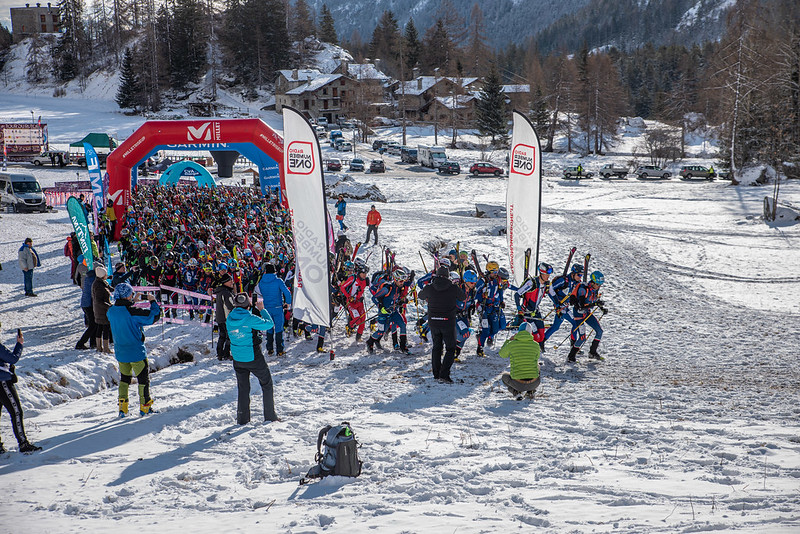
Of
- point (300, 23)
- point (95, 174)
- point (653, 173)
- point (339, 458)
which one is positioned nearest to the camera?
point (339, 458)

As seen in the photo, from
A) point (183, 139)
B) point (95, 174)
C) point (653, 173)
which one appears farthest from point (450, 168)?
point (95, 174)

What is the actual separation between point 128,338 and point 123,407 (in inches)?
32.7

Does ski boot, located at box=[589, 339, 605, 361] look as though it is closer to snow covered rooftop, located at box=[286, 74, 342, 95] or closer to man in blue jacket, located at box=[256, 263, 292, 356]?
man in blue jacket, located at box=[256, 263, 292, 356]

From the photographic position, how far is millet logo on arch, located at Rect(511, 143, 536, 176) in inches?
449

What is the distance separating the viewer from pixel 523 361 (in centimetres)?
772

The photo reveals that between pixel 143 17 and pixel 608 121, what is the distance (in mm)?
81067

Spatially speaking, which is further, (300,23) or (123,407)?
(300,23)

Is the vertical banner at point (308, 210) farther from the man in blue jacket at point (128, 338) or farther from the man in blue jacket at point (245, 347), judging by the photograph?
the man in blue jacket at point (128, 338)

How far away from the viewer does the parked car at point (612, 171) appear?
157ft

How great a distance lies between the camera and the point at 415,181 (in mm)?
42281

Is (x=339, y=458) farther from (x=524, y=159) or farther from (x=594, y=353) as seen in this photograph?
(x=524, y=159)

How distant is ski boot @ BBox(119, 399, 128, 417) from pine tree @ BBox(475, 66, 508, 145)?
192ft

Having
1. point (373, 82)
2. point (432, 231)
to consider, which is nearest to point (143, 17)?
point (373, 82)

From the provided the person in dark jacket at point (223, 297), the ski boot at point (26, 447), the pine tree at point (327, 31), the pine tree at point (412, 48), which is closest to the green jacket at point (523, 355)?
the person in dark jacket at point (223, 297)
